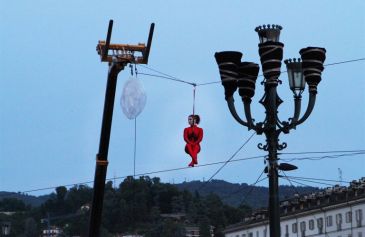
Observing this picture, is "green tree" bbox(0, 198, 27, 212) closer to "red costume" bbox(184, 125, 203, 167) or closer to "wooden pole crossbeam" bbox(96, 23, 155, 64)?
"red costume" bbox(184, 125, 203, 167)

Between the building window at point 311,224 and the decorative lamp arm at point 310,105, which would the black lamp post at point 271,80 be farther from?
the building window at point 311,224

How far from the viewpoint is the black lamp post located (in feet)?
47.2

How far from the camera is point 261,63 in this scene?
14.6 metres

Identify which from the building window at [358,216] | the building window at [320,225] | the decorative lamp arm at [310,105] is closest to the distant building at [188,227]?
the building window at [320,225]

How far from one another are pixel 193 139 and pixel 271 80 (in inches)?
73.2

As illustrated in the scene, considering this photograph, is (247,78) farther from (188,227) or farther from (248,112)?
(188,227)

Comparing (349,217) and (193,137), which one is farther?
(349,217)

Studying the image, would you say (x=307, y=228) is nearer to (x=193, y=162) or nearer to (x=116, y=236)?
(x=116, y=236)

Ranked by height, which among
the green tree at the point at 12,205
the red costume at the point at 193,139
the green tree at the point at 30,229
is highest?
the green tree at the point at 12,205

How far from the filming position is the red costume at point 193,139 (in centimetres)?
1517

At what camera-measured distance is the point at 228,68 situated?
47.6ft

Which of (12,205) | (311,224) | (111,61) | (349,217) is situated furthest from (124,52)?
(12,205)

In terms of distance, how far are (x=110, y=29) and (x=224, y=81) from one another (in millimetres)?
3022

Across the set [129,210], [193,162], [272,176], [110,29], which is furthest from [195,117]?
[129,210]
